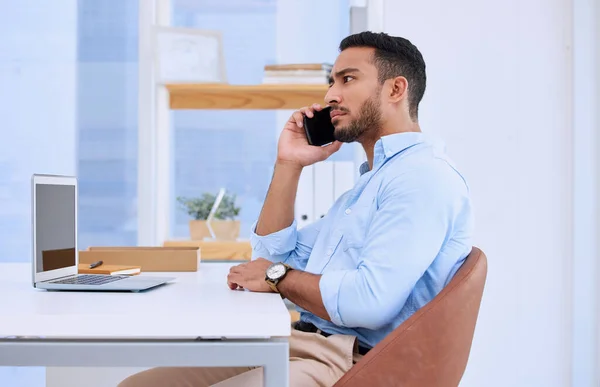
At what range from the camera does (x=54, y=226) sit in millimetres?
1736

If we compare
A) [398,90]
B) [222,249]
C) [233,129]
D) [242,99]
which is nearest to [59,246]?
[398,90]

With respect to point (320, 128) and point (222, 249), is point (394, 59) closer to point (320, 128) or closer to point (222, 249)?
point (320, 128)

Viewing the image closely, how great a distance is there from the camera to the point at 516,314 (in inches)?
127

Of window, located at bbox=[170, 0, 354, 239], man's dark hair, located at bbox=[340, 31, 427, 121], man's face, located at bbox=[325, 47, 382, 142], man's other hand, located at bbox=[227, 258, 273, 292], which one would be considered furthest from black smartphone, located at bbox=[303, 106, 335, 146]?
window, located at bbox=[170, 0, 354, 239]

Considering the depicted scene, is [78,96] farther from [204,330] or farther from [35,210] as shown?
[204,330]

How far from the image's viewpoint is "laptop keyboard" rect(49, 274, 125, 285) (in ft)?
5.21

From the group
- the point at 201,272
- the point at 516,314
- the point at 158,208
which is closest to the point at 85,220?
the point at 158,208

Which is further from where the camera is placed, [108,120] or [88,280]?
[108,120]

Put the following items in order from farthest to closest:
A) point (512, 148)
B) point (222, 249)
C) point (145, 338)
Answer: point (222, 249)
point (512, 148)
point (145, 338)

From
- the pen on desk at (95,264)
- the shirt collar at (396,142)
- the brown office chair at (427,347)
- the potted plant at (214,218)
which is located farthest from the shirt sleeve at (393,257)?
the potted plant at (214,218)

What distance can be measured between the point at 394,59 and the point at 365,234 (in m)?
0.55

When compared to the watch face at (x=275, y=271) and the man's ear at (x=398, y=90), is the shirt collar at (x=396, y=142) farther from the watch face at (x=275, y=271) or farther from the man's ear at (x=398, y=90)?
the watch face at (x=275, y=271)

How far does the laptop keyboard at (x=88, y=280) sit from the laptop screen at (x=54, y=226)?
52 millimetres

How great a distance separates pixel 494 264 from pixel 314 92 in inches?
45.0
